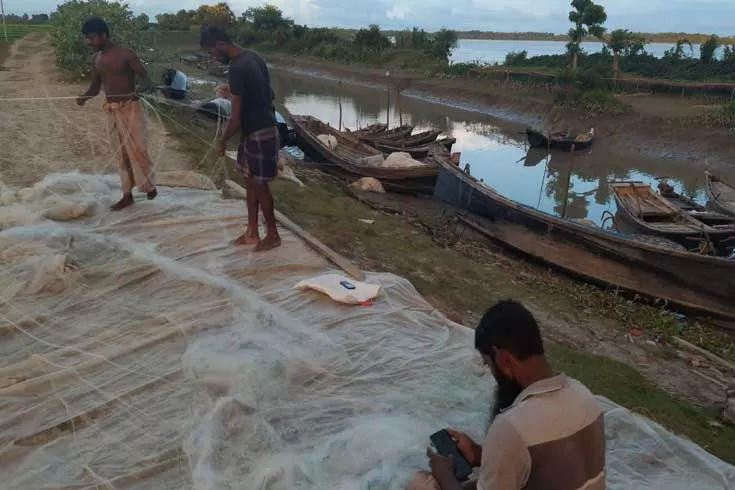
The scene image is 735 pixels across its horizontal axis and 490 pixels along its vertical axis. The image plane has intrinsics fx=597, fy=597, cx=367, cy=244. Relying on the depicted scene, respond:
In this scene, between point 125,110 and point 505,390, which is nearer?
point 505,390

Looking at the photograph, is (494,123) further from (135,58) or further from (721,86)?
(135,58)

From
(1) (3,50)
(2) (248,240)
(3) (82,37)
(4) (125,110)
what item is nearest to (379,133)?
(3) (82,37)

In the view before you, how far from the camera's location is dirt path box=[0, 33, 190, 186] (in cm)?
716

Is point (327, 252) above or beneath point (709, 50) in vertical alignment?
beneath

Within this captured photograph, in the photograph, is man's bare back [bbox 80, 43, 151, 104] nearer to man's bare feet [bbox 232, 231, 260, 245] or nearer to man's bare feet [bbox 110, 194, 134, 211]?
man's bare feet [bbox 110, 194, 134, 211]

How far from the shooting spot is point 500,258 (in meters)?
8.07

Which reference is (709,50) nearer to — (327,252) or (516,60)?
(516,60)

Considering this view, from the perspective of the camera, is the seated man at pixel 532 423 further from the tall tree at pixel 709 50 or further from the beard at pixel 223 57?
the tall tree at pixel 709 50

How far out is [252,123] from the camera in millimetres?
4668

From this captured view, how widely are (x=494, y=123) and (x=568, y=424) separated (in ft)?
77.6

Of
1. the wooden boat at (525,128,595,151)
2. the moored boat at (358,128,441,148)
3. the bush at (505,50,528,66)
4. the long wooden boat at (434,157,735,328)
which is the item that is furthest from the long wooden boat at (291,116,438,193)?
the bush at (505,50,528,66)

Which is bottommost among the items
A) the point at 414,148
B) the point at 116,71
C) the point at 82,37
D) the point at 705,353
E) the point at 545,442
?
the point at 705,353

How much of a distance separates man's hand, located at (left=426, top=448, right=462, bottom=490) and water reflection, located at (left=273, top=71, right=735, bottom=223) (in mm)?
8763

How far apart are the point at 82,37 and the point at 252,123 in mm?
14092
